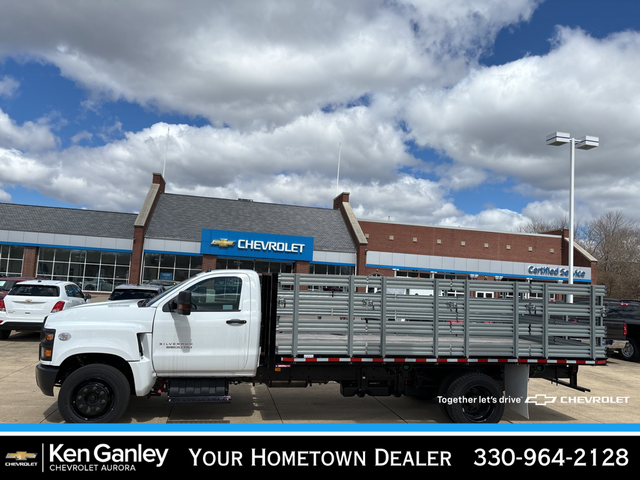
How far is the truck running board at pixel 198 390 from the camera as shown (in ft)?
21.2

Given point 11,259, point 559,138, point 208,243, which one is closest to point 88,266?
point 11,259

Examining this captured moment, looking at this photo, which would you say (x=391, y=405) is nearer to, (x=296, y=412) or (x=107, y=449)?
(x=296, y=412)

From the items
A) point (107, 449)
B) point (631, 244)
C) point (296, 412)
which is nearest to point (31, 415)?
point (107, 449)

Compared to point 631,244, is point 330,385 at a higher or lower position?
lower

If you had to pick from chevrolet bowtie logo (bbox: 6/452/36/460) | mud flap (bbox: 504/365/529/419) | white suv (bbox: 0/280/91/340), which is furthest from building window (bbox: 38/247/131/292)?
mud flap (bbox: 504/365/529/419)

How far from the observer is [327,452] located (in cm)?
504

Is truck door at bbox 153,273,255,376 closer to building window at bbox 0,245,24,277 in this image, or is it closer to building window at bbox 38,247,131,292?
building window at bbox 38,247,131,292

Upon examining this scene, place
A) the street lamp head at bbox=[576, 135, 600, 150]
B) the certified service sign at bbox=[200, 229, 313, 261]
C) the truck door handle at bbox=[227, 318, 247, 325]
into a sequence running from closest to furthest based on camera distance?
the truck door handle at bbox=[227, 318, 247, 325], the street lamp head at bbox=[576, 135, 600, 150], the certified service sign at bbox=[200, 229, 313, 261]

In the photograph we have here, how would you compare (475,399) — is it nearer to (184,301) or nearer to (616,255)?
(184,301)

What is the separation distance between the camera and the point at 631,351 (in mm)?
15305

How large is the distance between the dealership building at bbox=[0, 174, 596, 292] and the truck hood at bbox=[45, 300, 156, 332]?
28.5 metres

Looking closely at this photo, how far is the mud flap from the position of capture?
7.15 m

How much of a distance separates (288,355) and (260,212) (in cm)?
3447

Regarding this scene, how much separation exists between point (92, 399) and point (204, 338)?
1551mm
